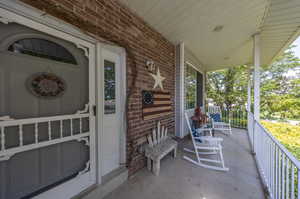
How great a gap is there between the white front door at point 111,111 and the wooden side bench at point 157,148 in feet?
1.80

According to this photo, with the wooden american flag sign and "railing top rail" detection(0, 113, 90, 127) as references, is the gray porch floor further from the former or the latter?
"railing top rail" detection(0, 113, 90, 127)

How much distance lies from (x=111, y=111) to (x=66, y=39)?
106cm

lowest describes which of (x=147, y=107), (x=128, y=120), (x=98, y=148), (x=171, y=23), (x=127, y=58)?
(x=98, y=148)

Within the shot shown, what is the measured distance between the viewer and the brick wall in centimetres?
131

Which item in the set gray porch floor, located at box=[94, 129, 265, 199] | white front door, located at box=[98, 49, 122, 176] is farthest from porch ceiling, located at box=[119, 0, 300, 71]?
gray porch floor, located at box=[94, 129, 265, 199]

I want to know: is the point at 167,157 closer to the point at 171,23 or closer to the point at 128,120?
the point at 128,120

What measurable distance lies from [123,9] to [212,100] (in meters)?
10.3

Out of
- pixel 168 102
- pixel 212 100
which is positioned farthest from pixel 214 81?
pixel 168 102

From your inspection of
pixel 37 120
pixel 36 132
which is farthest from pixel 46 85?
pixel 36 132

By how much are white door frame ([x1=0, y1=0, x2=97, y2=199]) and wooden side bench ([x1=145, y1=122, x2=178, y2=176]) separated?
898 mm

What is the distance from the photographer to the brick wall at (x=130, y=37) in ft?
4.28

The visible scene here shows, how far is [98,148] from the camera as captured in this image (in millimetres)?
1662

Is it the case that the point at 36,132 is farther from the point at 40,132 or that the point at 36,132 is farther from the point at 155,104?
the point at 155,104

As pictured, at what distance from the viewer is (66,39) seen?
137 cm
